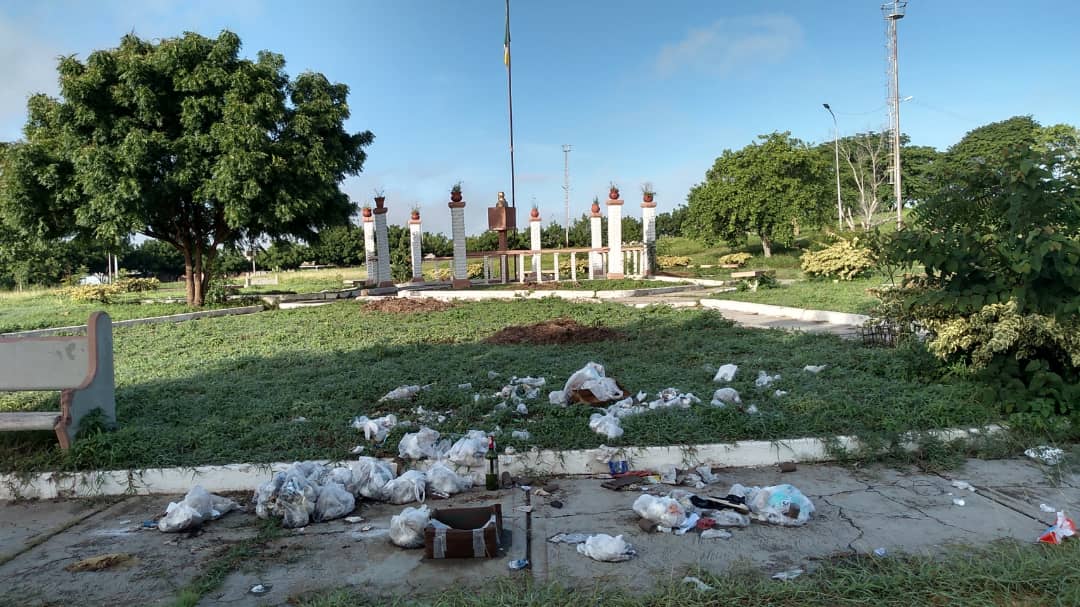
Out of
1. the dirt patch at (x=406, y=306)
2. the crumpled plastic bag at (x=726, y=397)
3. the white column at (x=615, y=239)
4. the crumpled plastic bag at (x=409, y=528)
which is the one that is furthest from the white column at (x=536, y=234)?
the crumpled plastic bag at (x=409, y=528)

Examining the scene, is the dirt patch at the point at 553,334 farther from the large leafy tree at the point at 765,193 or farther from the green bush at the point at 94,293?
the large leafy tree at the point at 765,193

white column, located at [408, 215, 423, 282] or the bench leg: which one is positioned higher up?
white column, located at [408, 215, 423, 282]

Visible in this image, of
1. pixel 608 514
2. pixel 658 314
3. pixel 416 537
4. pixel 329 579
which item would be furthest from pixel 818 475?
pixel 658 314

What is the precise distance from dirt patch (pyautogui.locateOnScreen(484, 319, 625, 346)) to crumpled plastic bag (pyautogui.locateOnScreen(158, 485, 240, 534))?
224 inches

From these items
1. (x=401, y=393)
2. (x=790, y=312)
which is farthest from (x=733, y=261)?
(x=401, y=393)

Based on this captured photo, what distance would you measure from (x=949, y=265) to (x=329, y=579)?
489 centimetres

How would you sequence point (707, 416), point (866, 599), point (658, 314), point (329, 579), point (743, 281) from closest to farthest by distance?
point (866, 599)
point (329, 579)
point (707, 416)
point (658, 314)
point (743, 281)

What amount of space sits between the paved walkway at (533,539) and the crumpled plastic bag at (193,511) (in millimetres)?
59

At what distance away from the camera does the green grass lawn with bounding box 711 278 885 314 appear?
1230 centimetres

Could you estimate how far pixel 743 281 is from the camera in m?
19.2

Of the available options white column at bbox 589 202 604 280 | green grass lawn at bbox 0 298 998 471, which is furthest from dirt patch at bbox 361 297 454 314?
white column at bbox 589 202 604 280

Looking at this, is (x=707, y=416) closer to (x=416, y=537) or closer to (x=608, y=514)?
(x=608, y=514)

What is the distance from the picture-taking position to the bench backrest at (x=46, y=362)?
5.09 metres

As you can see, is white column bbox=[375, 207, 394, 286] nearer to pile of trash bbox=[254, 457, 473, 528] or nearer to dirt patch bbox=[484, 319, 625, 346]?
dirt patch bbox=[484, 319, 625, 346]
